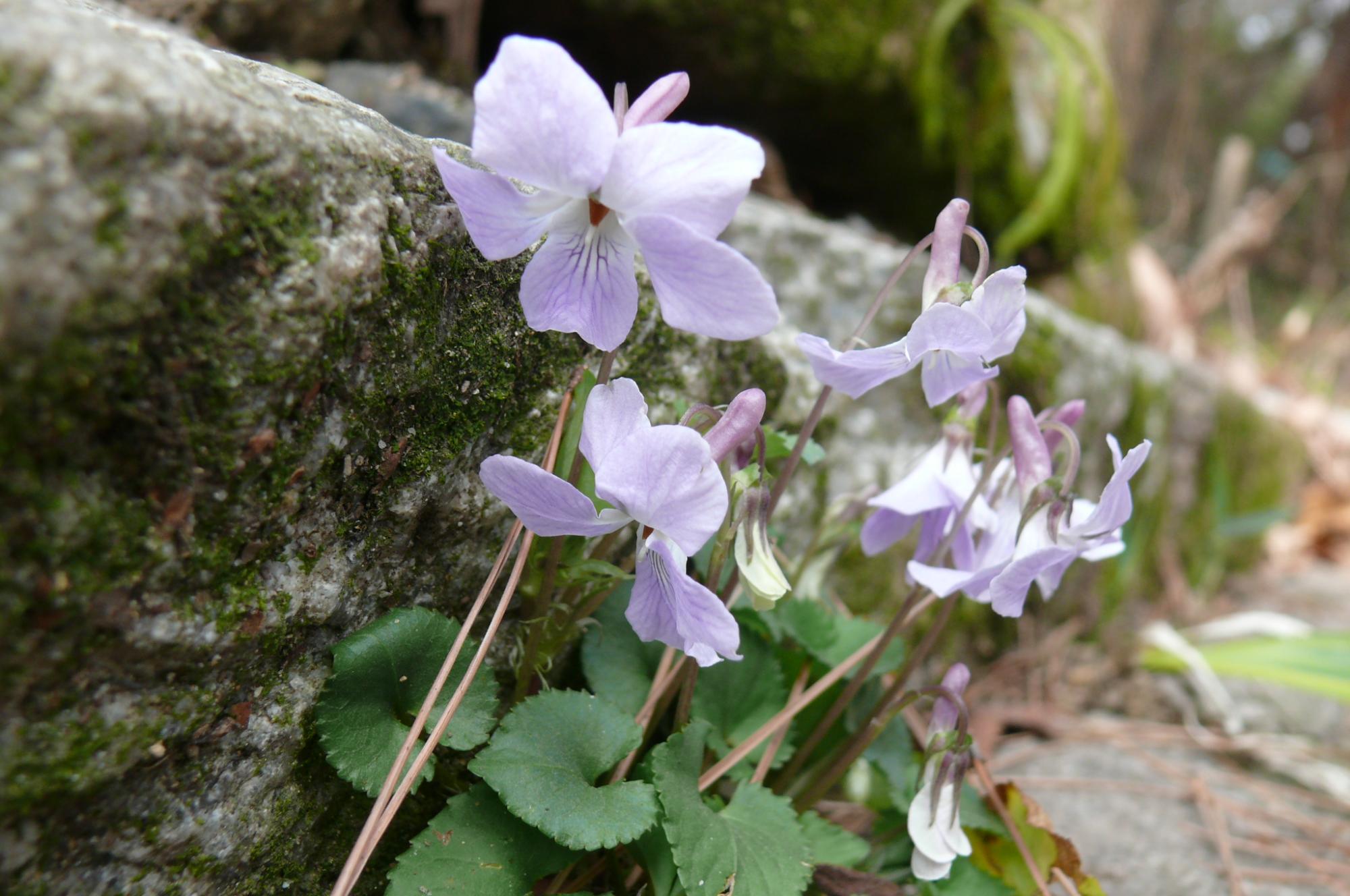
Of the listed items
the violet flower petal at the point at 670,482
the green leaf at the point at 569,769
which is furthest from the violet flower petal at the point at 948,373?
the green leaf at the point at 569,769

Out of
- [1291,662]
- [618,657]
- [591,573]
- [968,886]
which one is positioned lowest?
[1291,662]

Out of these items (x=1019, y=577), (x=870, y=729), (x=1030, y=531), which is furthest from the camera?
(x=870, y=729)

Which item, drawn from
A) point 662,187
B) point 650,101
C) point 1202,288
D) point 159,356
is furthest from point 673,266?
point 1202,288

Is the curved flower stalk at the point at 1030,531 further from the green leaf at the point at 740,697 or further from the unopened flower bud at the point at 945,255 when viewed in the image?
the green leaf at the point at 740,697

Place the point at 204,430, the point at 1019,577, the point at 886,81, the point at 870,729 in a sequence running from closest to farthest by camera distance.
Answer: the point at 204,430 → the point at 1019,577 → the point at 870,729 → the point at 886,81

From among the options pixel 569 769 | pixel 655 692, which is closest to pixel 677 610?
pixel 569 769

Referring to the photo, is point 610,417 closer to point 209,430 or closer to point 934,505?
point 209,430
